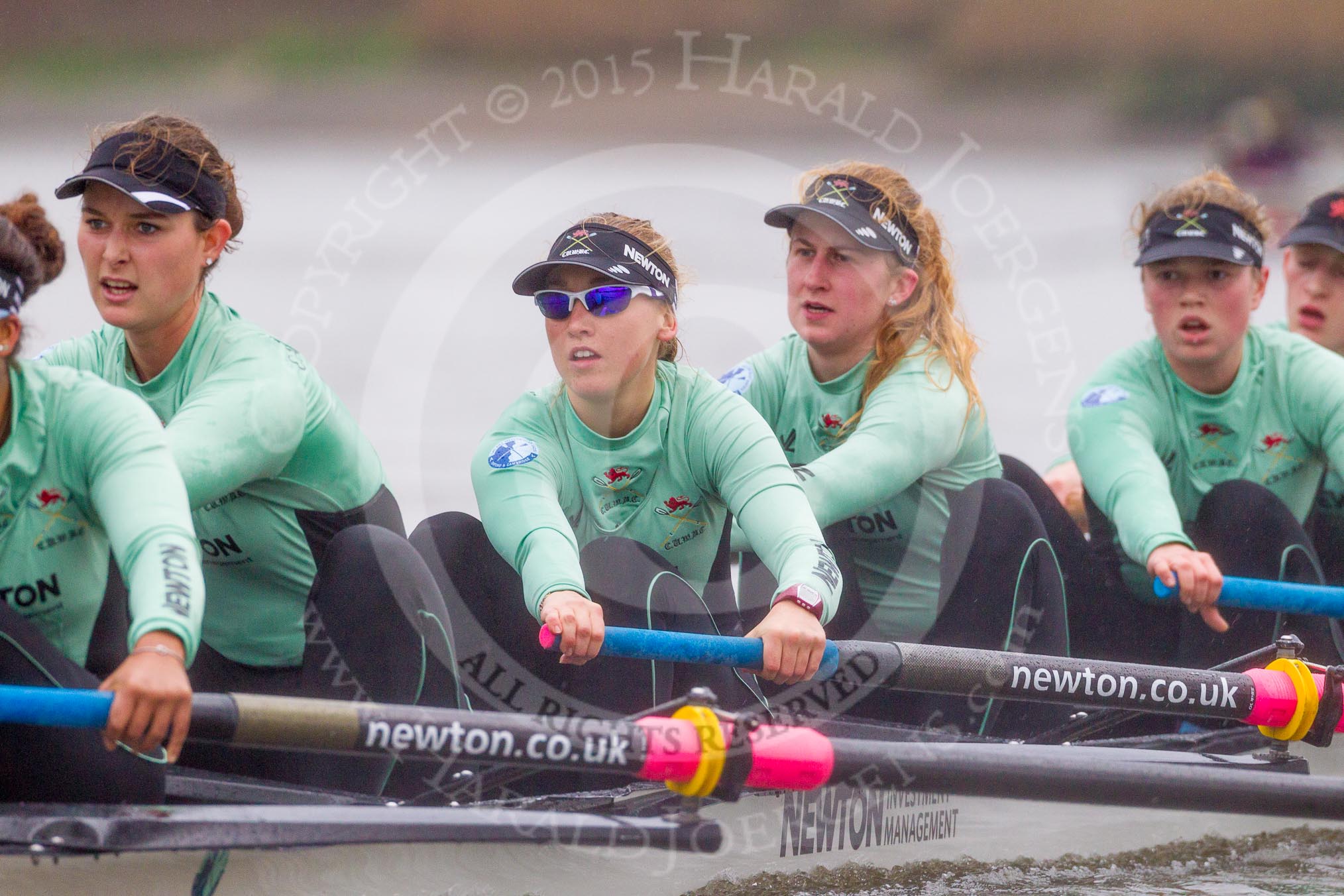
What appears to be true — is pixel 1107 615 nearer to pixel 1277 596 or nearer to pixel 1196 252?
pixel 1277 596

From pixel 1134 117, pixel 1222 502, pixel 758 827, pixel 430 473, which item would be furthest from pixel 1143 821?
pixel 1134 117

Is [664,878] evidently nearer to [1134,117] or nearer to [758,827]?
[758,827]

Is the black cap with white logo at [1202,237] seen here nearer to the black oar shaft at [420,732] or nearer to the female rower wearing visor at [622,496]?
the female rower wearing visor at [622,496]

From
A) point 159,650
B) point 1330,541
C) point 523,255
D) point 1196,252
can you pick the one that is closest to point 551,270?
point 159,650

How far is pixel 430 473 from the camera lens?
6035mm

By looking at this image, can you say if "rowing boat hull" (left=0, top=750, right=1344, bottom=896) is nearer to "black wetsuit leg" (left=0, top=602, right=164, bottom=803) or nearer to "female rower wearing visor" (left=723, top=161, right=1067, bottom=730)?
"black wetsuit leg" (left=0, top=602, right=164, bottom=803)

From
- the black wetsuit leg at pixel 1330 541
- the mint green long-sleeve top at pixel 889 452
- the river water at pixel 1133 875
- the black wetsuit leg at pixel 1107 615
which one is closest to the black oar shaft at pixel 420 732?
the river water at pixel 1133 875

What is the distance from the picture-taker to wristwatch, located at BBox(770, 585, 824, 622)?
251cm

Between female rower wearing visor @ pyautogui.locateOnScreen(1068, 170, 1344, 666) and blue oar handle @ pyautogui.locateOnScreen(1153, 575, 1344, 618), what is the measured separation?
186 mm

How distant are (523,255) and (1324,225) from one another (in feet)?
24.1

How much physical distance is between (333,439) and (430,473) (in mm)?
3439

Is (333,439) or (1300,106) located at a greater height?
(1300,106)

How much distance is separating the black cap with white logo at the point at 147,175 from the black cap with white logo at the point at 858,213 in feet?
4.15

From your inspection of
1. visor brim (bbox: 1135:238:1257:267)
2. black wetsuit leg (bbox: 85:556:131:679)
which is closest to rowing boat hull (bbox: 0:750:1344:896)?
black wetsuit leg (bbox: 85:556:131:679)
